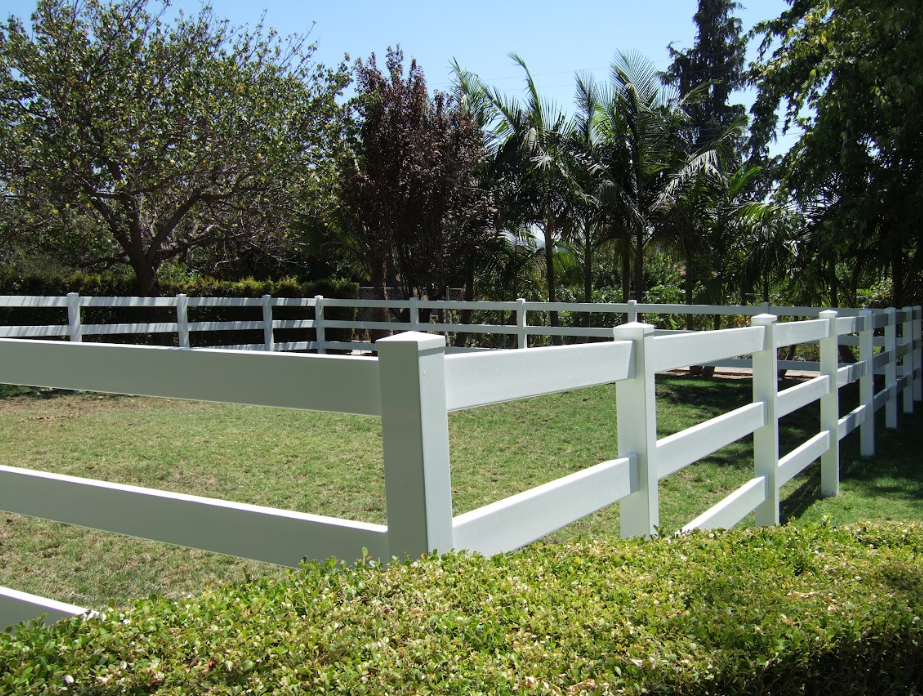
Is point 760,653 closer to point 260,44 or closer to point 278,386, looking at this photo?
point 278,386

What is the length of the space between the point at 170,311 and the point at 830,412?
1439 cm

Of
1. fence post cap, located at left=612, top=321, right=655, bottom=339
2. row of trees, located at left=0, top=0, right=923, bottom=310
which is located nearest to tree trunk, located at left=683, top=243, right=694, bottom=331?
row of trees, located at left=0, top=0, right=923, bottom=310

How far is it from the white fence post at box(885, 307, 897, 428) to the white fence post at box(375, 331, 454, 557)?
26.9ft

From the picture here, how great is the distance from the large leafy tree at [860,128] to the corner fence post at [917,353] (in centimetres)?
141

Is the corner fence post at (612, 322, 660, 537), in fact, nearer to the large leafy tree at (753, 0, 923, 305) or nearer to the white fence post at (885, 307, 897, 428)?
the white fence post at (885, 307, 897, 428)

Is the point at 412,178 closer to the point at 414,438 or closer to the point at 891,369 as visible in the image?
the point at 891,369

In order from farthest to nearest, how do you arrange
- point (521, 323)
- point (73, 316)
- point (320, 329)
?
1. point (320, 329)
2. point (521, 323)
3. point (73, 316)

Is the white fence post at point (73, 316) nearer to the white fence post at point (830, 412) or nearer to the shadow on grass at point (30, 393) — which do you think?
the shadow on grass at point (30, 393)

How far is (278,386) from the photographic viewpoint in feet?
7.27

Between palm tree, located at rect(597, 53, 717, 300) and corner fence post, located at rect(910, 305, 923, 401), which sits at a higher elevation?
palm tree, located at rect(597, 53, 717, 300)

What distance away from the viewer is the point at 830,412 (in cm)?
628

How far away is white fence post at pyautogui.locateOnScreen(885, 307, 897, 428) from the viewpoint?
→ 8.83 m

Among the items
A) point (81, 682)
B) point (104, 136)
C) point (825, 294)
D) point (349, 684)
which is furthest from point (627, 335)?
point (104, 136)

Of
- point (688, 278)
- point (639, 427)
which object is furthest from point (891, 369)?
point (688, 278)
